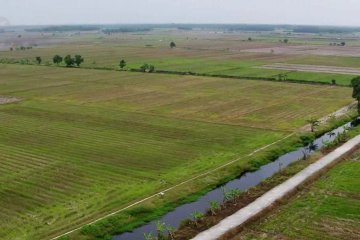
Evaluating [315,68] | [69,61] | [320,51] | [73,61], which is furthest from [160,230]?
[320,51]

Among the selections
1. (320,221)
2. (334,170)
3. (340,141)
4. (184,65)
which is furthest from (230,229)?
(184,65)

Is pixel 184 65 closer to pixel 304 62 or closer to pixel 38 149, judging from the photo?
pixel 304 62

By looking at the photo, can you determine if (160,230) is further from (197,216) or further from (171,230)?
(197,216)

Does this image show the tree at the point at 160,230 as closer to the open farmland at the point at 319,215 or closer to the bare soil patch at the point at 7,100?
the open farmland at the point at 319,215

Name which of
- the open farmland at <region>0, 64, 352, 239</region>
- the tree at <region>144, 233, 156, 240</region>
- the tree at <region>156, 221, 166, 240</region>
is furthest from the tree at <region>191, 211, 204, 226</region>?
the open farmland at <region>0, 64, 352, 239</region>

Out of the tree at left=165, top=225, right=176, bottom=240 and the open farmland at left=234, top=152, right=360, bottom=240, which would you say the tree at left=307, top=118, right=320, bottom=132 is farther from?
the tree at left=165, top=225, right=176, bottom=240

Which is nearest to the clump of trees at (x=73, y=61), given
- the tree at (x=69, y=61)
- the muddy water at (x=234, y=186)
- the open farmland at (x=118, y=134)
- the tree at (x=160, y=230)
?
the tree at (x=69, y=61)
